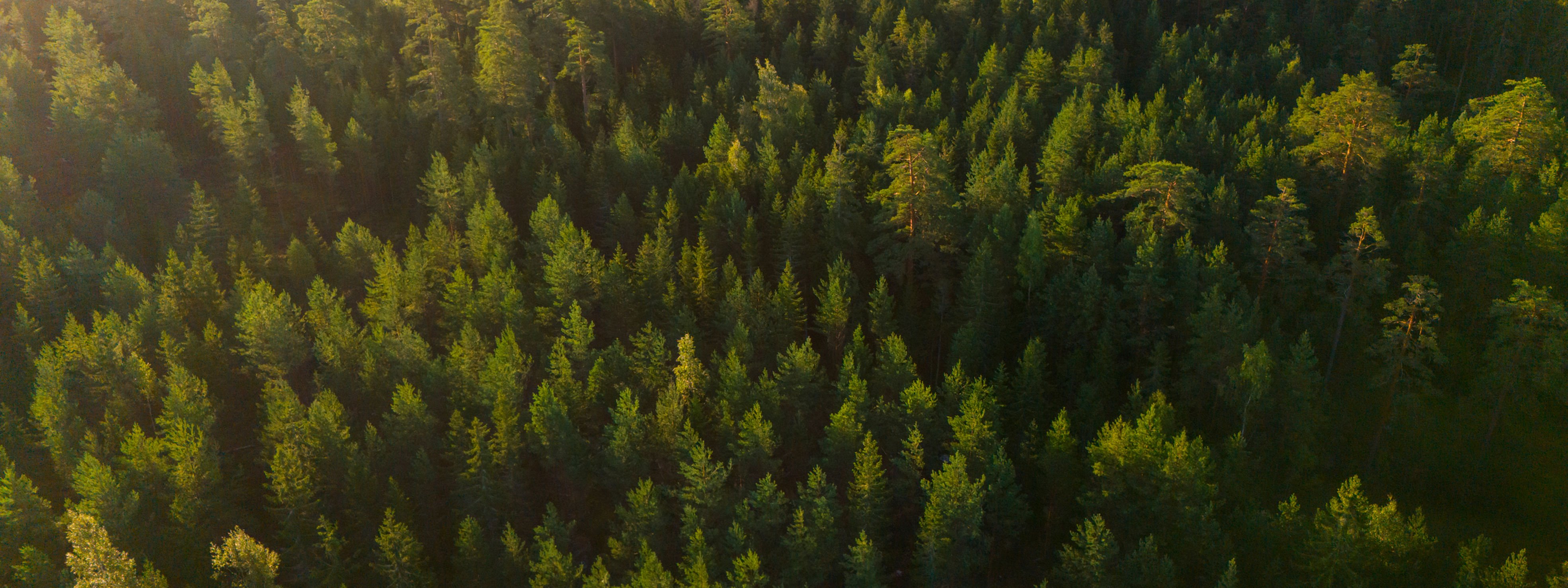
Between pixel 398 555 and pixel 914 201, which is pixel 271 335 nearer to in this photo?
pixel 398 555

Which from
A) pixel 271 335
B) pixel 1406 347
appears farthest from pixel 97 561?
pixel 1406 347

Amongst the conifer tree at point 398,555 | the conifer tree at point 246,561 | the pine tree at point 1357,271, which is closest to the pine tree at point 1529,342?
the pine tree at point 1357,271

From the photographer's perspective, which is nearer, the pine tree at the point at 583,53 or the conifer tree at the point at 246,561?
the conifer tree at the point at 246,561

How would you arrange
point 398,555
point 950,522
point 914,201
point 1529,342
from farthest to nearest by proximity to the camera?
point 914,201
point 1529,342
point 398,555
point 950,522

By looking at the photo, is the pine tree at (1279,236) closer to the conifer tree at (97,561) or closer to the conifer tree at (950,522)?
the conifer tree at (950,522)

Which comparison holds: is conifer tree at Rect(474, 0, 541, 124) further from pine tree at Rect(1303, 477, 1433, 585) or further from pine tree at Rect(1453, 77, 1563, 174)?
pine tree at Rect(1453, 77, 1563, 174)

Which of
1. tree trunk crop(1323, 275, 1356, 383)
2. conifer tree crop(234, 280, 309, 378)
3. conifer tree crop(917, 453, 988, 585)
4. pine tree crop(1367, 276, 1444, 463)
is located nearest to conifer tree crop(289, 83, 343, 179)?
conifer tree crop(234, 280, 309, 378)

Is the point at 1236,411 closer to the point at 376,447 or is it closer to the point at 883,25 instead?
the point at 376,447

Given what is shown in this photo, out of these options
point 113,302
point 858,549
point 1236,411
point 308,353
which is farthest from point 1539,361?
point 113,302

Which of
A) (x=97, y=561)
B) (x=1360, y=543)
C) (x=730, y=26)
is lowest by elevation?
(x=97, y=561)
